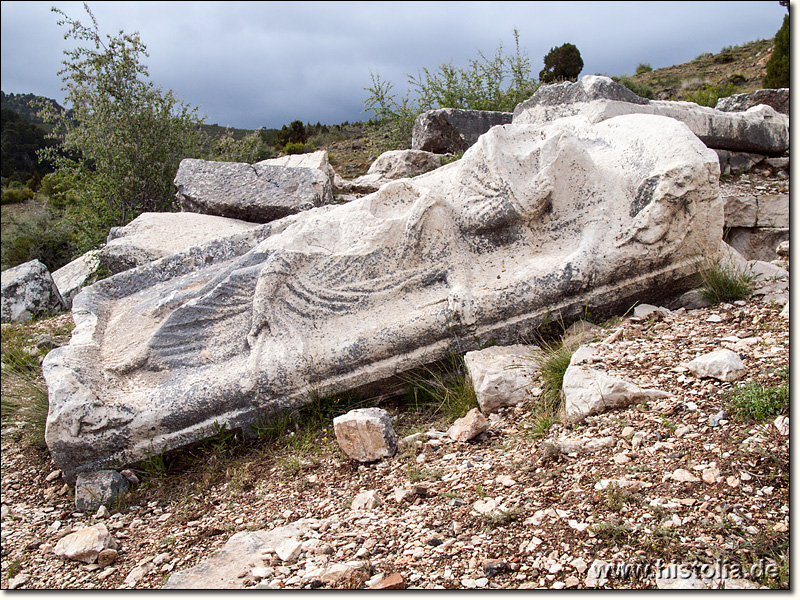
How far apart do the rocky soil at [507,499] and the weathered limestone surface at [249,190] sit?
9.27 ft

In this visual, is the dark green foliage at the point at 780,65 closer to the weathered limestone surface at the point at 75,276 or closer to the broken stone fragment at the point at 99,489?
the weathered limestone surface at the point at 75,276

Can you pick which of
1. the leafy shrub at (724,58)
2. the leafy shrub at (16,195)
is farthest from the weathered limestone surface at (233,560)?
the leafy shrub at (16,195)

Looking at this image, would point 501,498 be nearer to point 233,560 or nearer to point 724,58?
point 233,560

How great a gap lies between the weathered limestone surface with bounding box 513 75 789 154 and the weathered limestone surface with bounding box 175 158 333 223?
2.33 meters

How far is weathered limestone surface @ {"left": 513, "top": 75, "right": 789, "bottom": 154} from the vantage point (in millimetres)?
5562

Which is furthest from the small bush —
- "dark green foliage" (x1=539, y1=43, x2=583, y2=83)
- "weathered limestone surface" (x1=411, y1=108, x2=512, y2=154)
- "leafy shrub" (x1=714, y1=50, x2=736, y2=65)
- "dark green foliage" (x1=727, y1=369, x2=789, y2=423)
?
"leafy shrub" (x1=714, y1=50, x2=736, y2=65)

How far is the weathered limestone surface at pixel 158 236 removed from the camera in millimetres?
4895

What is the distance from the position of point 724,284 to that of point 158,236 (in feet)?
14.1

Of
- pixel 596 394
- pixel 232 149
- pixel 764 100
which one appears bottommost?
pixel 596 394

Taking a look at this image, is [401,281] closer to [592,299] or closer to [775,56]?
[592,299]

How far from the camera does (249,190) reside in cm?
590

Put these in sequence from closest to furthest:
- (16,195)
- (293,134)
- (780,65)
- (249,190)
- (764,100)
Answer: (249,190) → (764,100) → (780,65) → (293,134) → (16,195)

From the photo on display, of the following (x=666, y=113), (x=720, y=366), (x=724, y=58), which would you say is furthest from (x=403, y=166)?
(x=724, y=58)

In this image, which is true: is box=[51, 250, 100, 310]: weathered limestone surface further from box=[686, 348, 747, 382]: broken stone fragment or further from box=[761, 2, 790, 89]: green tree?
box=[761, 2, 790, 89]: green tree
